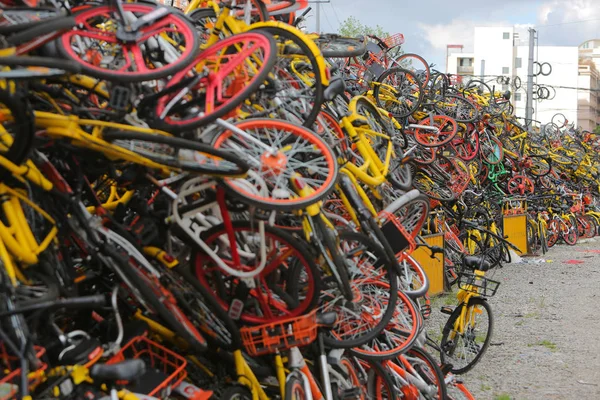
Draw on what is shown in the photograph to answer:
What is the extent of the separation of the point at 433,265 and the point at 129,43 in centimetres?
707

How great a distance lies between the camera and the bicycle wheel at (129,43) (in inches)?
154

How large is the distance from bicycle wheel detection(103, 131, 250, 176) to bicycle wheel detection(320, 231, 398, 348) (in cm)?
131

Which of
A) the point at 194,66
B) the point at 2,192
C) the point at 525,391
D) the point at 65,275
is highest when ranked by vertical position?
the point at 194,66

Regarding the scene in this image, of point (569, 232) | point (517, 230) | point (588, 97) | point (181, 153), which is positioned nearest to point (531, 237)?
point (517, 230)

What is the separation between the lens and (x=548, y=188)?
1883cm

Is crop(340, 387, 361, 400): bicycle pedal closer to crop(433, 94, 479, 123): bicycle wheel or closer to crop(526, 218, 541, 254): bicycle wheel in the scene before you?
crop(433, 94, 479, 123): bicycle wheel

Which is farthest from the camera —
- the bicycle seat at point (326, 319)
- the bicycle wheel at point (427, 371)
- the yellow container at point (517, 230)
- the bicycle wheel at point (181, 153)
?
the yellow container at point (517, 230)

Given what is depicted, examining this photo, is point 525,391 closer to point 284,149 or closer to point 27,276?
point 284,149

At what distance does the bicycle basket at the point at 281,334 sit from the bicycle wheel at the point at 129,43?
169cm

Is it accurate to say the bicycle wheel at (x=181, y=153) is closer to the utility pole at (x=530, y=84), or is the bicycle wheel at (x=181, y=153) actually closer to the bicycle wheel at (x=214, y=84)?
the bicycle wheel at (x=214, y=84)

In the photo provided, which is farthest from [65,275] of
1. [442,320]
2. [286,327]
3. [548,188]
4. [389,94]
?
[548,188]

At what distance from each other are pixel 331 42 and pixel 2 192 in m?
3.37

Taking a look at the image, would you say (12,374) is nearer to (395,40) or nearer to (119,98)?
(119,98)

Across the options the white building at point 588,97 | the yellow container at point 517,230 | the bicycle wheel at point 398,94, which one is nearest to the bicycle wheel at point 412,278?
the bicycle wheel at point 398,94
